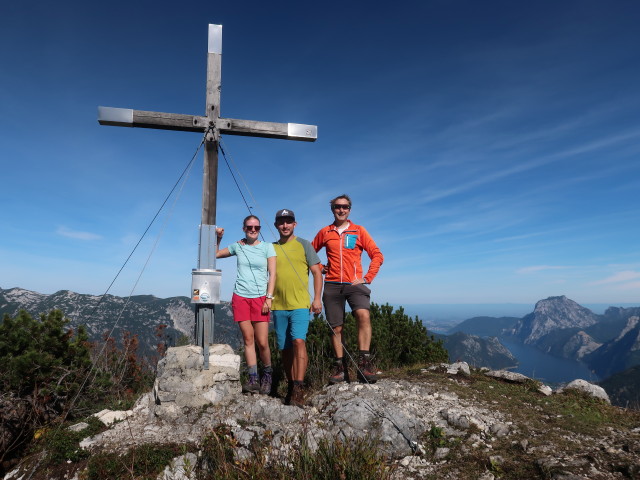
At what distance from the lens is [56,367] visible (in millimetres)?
5824

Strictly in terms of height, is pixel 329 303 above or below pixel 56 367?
above

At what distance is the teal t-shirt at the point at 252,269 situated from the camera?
4441mm

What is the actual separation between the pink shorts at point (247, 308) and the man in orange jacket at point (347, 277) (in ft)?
3.62

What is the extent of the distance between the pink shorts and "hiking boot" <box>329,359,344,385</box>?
4.78 ft

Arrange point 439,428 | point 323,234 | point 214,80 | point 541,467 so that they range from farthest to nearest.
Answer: point 323,234, point 214,80, point 439,428, point 541,467

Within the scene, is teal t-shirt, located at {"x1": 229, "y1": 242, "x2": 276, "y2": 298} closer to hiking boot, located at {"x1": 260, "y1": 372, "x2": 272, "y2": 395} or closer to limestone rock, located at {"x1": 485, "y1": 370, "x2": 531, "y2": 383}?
hiking boot, located at {"x1": 260, "y1": 372, "x2": 272, "y2": 395}

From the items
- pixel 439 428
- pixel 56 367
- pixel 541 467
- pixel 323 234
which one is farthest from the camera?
pixel 56 367

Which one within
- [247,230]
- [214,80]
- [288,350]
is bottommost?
[288,350]

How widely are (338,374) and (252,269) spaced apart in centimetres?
204

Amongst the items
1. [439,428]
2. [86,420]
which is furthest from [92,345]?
[439,428]

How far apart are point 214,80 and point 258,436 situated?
444cm

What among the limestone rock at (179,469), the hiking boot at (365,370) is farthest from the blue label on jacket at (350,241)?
the limestone rock at (179,469)

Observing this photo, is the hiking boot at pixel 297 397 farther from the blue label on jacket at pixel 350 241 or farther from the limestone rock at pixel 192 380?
the blue label on jacket at pixel 350 241

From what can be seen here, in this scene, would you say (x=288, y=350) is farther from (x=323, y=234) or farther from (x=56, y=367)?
(x=56, y=367)
